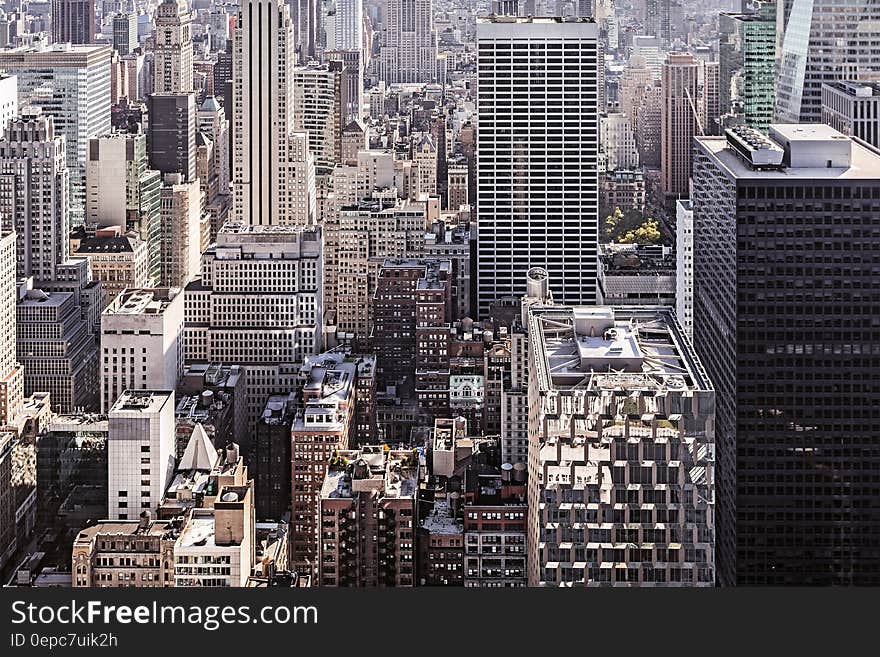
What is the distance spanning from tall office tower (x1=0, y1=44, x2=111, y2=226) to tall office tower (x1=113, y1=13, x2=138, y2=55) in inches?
8.4

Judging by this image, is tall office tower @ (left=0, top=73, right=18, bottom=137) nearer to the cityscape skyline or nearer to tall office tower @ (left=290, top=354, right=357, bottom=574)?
the cityscape skyline

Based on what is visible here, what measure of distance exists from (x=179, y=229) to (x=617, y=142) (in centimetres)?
491

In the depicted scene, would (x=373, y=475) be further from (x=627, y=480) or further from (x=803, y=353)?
(x=627, y=480)

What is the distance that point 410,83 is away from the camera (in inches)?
675

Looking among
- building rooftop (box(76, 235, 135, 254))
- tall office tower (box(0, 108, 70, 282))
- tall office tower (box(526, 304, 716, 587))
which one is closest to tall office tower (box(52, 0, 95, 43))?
tall office tower (box(0, 108, 70, 282))

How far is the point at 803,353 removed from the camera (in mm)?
7105

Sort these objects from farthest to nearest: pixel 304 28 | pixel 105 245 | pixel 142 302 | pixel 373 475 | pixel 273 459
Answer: pixel 304 28 < pixel 105 245 < pixel 142 302 < pixel 273 459 < pixel 373 475

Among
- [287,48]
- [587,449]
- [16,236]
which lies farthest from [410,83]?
[587,449]

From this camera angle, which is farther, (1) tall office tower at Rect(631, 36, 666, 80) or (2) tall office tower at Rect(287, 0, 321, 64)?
(2) tall office tower at Rect(287, 0, 321, 64)

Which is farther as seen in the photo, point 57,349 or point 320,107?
point 320,107

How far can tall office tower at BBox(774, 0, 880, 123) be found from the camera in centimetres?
813

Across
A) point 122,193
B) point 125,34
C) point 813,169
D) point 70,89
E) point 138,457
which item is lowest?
point 138,457

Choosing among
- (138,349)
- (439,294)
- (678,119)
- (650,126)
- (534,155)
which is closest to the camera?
(678,119)

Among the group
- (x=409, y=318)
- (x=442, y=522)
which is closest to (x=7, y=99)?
(x=409, y=318)
